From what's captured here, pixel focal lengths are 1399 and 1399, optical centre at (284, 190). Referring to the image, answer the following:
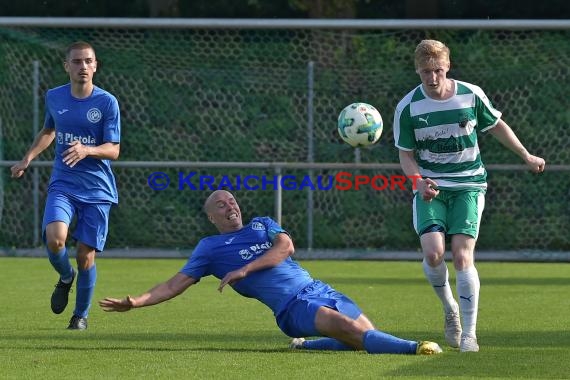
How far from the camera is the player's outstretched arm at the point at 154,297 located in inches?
299

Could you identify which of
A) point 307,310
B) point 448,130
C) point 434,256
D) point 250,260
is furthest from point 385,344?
point 448,130

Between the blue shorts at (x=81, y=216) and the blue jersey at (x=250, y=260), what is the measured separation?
4.88ft

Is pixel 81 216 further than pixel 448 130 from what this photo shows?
Yes

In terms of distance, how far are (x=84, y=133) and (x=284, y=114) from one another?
26.0ft

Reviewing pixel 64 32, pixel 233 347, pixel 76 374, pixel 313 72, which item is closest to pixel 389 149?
pixel 313 72

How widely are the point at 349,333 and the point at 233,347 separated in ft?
2.62

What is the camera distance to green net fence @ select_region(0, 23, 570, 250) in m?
17.1

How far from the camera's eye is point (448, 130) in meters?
8.34

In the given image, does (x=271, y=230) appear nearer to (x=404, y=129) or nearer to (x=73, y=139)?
(x=404, y=129)

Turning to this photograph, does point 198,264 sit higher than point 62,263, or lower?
higher

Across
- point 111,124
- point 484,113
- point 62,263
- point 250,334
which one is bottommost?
point 250,334

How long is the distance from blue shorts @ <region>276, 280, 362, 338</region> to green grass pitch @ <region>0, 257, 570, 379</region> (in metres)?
0.14

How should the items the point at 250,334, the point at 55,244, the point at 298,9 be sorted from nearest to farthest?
the point at 250,334 → the point at 55,244 → the point at 298,9

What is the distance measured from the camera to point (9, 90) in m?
Answer: 17.3
